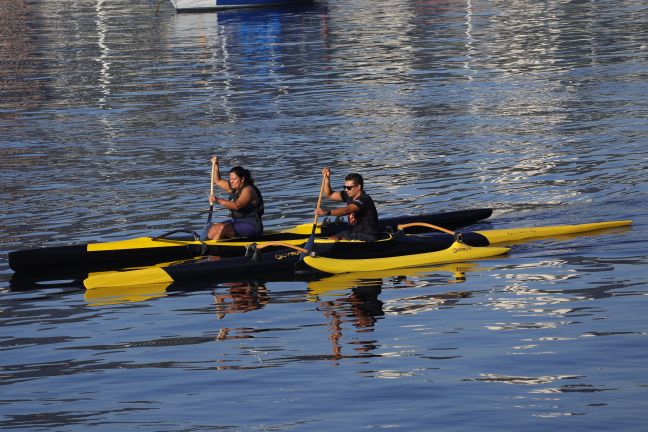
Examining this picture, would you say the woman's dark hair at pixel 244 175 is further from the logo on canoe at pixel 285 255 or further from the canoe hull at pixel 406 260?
the canoe hull at pixel 406 260

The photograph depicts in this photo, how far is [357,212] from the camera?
73.0 feet

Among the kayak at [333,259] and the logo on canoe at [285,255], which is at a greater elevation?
the logo on canoe at [285,255]

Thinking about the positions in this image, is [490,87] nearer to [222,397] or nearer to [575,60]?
[575,60]

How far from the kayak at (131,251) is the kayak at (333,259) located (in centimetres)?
37

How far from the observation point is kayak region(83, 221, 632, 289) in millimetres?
21328

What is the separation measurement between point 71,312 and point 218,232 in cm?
387

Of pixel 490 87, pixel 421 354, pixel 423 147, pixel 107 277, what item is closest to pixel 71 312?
pixel 107 277

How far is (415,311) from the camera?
19.0 meters

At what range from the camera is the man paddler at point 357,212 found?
22.2m

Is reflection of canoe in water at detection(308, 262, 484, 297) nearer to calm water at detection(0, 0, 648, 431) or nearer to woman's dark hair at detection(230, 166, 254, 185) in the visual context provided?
calm water at detection(0, 0, 648, 431)

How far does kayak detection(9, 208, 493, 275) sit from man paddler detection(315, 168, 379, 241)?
0.71m

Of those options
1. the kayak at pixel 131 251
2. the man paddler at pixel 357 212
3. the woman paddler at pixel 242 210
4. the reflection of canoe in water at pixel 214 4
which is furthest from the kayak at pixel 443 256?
the reflection of canoe in water at pixel 214 4

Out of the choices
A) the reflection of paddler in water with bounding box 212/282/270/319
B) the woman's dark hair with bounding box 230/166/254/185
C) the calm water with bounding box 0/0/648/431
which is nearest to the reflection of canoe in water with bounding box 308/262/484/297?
the calm water with bounding box 0/0/648/431

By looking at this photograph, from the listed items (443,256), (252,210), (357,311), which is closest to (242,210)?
(252,210)
